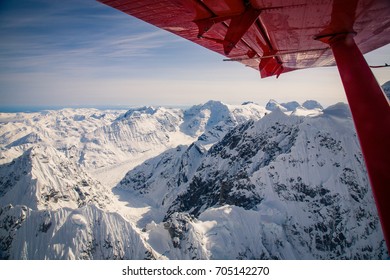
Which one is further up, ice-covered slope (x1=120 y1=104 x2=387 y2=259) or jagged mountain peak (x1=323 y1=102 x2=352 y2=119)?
jagged mountain peak (x1=323 y1=102 x2=352 y2=119)

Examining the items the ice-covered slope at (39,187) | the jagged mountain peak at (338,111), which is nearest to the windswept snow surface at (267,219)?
the jagged mountain peak at (338,111)

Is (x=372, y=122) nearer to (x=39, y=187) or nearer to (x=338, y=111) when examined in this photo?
(x=338, y=111)

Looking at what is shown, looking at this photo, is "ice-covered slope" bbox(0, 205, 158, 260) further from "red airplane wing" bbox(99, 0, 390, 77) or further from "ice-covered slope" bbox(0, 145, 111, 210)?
"red airplane wing" bbox(99, 0, 390, 77)

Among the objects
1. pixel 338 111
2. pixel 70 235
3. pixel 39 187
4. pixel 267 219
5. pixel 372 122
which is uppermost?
pixel 338 111

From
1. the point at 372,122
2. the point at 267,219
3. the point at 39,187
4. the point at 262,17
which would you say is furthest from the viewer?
the point at 39,187

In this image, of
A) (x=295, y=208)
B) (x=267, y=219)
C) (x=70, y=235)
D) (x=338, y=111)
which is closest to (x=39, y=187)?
(x=70, y=235)

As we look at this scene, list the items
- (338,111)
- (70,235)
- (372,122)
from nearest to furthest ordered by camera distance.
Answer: (372,122) < (70,235) < (338,111)

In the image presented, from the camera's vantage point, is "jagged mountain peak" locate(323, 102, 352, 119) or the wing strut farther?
"jagged mountain peak" locate(323, 102, 352, 119)

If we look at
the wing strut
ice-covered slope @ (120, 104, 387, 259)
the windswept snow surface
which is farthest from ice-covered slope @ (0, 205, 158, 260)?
the wing strut
